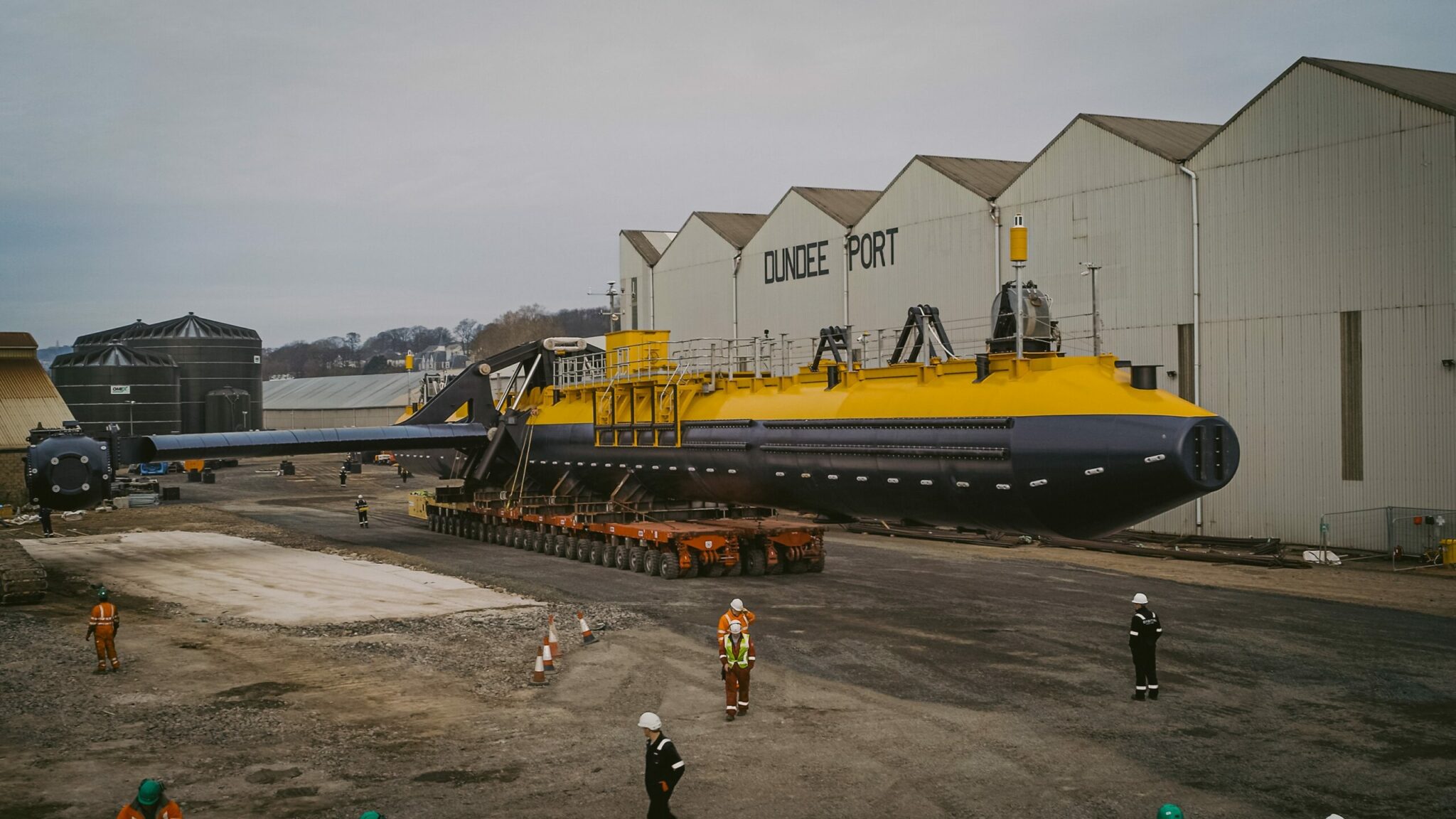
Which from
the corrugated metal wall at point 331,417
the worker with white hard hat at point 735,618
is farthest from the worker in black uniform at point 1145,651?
the corrugated metal wall at point 331,417

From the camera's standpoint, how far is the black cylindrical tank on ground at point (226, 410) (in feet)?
244

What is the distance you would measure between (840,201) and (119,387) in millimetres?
46360

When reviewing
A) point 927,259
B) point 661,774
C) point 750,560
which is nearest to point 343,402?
point 927,259

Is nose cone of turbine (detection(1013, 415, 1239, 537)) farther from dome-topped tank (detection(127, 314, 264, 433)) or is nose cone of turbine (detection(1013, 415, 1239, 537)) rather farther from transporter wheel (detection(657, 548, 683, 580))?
dome-topped tank (detection(127, 314, 264, 433))

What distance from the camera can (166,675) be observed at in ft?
54.7

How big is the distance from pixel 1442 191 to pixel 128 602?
30.2 metres

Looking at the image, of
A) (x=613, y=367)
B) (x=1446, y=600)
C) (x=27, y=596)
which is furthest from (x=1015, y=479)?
(x=27, y=596)

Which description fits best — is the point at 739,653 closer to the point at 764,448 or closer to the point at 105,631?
the point at 764,448

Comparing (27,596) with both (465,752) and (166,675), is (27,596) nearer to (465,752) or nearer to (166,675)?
(166,675)

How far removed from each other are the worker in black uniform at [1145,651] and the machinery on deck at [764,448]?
2.78 m

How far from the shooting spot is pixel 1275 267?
28906mm

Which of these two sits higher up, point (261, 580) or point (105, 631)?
point (105, 631)

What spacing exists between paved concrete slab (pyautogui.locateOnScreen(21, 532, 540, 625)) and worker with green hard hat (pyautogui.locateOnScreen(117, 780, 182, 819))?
11.4 meters

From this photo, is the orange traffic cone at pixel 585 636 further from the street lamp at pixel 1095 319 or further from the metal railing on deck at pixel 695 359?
the street lamp at pixel 1095 319
